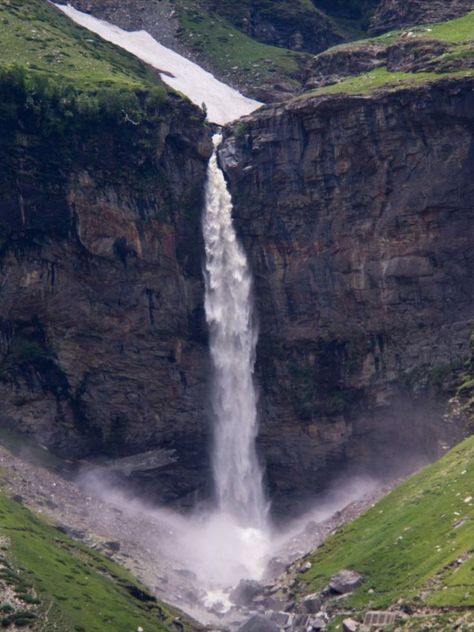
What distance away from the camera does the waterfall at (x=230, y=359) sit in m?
138

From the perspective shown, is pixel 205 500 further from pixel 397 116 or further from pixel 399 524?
pixel 397 116

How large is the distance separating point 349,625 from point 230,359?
4634cm

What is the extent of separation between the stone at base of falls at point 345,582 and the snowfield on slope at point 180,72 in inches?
2738

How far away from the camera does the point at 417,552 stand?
353 feet

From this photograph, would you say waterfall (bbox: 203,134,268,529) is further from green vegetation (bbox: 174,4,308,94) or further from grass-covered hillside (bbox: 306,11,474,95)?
green vegetation (bbox: 174,4,308,94)

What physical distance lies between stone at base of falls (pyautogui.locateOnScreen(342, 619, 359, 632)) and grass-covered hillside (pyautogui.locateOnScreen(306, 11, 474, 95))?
187 feet

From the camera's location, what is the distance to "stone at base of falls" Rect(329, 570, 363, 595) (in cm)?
10712

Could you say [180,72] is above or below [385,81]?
above

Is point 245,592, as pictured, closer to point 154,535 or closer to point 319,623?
point 154,535

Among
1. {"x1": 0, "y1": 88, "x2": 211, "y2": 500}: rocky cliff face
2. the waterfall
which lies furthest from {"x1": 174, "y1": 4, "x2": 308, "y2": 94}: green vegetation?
{"x1": 0, "y1": 88, "x2": 211, "y2": 500}: rocky cliff face

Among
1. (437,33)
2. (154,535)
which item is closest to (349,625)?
(154,535)

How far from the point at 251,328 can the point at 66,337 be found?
17.3m

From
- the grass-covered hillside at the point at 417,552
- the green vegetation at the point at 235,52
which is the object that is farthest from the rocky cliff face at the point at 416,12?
the grass-covered hillside at the point at 417,552

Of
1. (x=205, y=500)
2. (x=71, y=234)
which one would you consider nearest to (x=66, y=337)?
(x=71, y=234)
